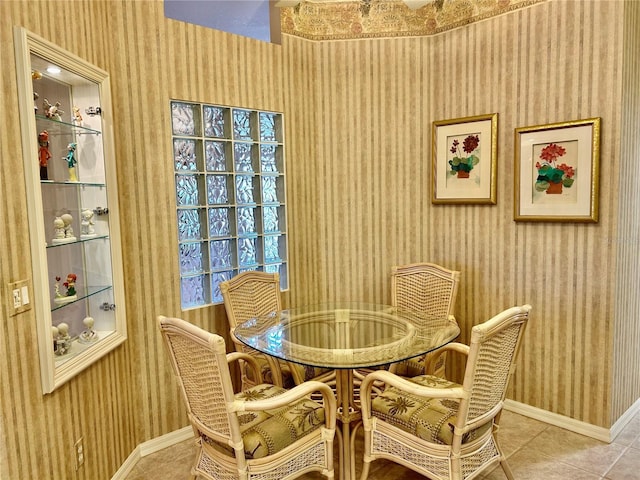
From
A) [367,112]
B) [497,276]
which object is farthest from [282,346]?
[367,112]

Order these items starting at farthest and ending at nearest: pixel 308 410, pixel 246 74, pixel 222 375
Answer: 1. pixel 246 74
2. pixel 308 410
3. pixel 222 375

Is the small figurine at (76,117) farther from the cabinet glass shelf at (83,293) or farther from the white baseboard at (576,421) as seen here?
the white baseboard at (576,421)

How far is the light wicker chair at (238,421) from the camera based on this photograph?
1832 mm

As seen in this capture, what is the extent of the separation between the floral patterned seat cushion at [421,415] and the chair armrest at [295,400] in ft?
0.92

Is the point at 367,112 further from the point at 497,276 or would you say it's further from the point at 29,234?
the point at 29,234

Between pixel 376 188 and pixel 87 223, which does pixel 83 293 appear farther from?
pixel 376 188

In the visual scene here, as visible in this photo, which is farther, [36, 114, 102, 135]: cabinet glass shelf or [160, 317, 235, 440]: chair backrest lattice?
[36, 114, 102, 135]: cabinet glass shelf

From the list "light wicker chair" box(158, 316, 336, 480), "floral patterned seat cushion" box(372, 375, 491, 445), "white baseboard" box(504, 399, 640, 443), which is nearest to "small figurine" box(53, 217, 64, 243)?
"light wicker chair" box(158, 316, 336, 480)

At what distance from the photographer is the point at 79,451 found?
2.17 meters

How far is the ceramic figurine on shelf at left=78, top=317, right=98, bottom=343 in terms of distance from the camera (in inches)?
93.7

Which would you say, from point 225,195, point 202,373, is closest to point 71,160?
point 225,195

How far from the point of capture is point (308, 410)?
221 centimetres

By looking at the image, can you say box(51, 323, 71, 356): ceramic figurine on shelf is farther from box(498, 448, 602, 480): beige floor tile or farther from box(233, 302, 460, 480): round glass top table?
box(498, 448, 602, 480): beige floor tile

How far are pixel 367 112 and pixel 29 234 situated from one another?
260cm
